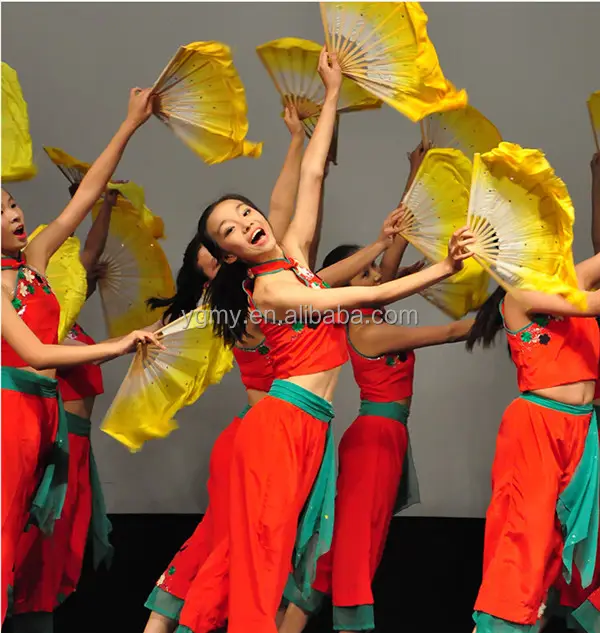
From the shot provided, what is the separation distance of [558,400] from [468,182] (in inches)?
31.6

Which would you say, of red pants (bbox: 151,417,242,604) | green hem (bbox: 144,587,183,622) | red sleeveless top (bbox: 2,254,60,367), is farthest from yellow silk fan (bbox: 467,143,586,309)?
green hem (bbox: 144,587,183,622)

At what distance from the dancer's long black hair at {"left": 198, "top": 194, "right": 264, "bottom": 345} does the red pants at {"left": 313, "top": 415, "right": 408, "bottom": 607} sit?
706mm

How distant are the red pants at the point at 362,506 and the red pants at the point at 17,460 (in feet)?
3.49

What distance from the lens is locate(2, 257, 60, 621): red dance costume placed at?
308 cm

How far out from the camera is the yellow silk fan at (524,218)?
286cm

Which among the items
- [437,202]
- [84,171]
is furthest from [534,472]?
[84,171]

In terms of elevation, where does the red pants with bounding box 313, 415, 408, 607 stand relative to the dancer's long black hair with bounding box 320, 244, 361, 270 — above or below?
below

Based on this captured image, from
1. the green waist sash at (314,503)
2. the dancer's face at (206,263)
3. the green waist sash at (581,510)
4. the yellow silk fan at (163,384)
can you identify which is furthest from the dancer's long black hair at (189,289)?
the green waist sash at (581,510)

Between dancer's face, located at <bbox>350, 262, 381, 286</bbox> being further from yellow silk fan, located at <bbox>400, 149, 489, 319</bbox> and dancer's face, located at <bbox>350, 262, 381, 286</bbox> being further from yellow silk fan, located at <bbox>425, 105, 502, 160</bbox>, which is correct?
yellow silk fan, located at <bbox>425, 105, 502, 160</bbox>

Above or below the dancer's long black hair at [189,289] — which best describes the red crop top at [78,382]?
below

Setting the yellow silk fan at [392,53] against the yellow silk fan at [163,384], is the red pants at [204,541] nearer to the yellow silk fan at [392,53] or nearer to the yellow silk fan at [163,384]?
the yellow silk fan at [163,384]

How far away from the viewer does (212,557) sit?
3.21 m

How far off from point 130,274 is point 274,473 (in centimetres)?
170

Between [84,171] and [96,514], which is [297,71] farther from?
[96,514]
